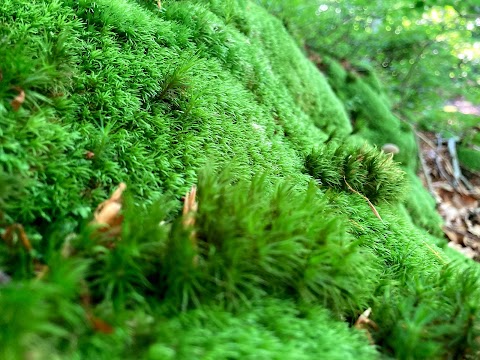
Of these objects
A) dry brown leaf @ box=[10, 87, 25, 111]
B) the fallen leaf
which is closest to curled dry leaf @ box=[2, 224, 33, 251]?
the fallen leaf

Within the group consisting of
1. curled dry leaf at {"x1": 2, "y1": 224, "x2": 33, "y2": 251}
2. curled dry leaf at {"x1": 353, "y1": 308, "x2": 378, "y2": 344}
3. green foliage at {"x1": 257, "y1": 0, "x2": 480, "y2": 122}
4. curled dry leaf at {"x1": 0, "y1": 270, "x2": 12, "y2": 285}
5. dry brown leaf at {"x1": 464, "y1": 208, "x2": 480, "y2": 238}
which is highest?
green foliage at {"x1": 257, "y1": 0, "x2": 480, "y2": 122}

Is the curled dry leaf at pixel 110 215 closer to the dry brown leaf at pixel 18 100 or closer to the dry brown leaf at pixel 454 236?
the dry brown leaf at pixel 18 100

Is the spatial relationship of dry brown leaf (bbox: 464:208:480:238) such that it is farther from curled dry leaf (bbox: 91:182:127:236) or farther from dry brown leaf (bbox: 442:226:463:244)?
curled dry leaf (bbox: 91:182:127:236)

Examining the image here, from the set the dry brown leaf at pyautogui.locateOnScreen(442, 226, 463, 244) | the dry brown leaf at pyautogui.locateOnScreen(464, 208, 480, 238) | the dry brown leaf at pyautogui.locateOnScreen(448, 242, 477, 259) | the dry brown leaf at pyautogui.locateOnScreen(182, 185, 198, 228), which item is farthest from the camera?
the dry brown leaf at pyautogui.locateOnScreen(464, 208, 480, 238)

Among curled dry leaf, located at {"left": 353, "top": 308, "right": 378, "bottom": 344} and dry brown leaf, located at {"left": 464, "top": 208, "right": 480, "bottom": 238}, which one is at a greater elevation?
dry brown leaf, located at {"left": 464, "top": 208, "right": 480, "bottom": 238}

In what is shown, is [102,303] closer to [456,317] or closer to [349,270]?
[349,270]

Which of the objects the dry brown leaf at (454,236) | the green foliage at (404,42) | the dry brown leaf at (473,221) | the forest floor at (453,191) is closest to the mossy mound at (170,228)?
the dry brown leaf at (454,236)
